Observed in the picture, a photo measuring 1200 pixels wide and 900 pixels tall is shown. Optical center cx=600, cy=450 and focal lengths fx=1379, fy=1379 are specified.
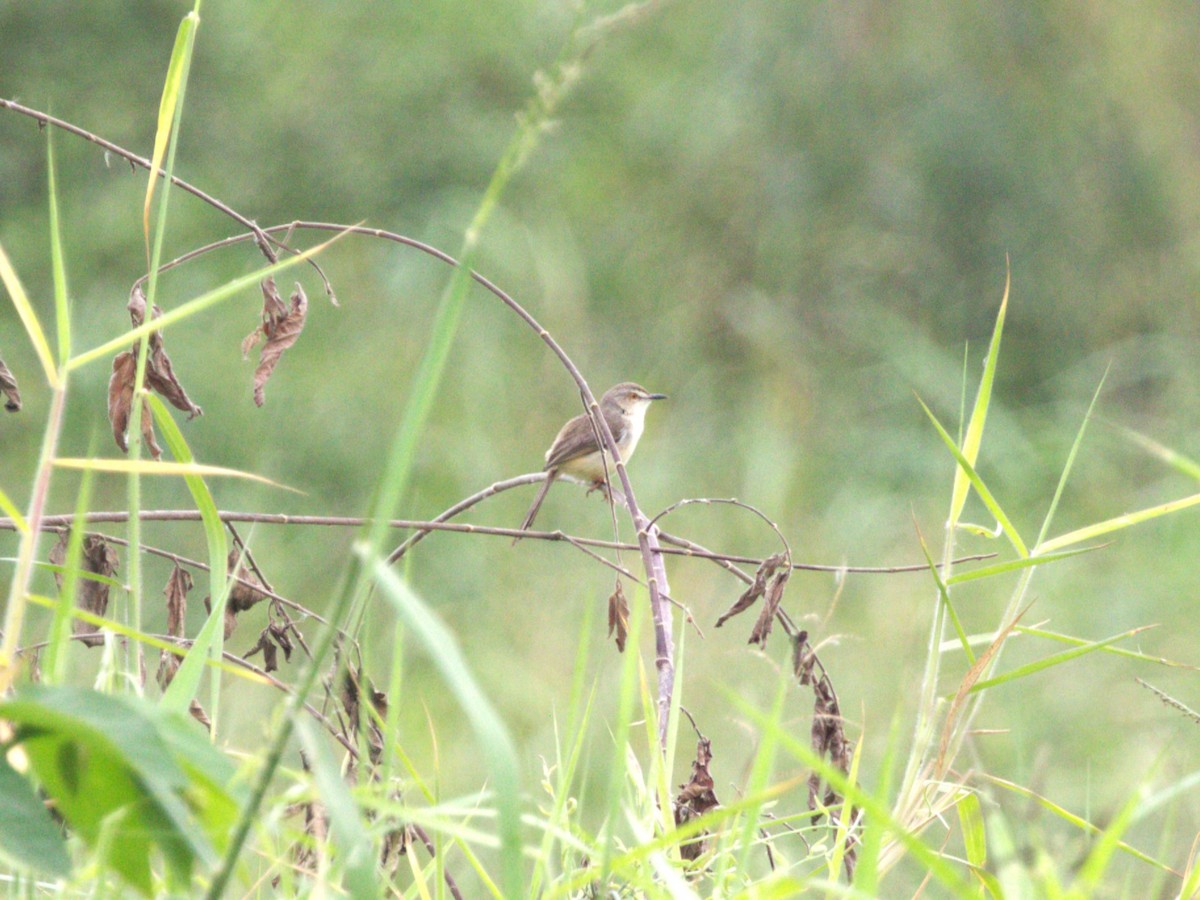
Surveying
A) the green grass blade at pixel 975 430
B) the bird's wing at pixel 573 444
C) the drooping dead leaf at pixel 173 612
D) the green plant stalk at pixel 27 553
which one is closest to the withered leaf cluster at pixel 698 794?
the green grass blade at pixel 975 430

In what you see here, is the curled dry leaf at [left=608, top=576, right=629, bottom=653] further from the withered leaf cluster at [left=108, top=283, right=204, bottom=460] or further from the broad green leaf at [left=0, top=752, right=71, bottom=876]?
the broad green leaf at [left=0, top=752, right=71, bottom=876]

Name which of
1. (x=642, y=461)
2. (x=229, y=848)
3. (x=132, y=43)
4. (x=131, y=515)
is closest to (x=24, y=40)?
(x=132, y=43)

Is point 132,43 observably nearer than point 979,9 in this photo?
Yes

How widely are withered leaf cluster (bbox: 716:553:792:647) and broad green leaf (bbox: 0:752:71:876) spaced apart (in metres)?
1.12

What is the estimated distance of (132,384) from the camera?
206 centimetres

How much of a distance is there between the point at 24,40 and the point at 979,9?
6.83m

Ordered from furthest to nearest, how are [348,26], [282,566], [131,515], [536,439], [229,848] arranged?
[348,26]
[536,439]
[282,566]
[131,515]
[229,848]

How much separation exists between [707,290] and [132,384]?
822 cm

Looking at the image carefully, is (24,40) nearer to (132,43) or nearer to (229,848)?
(132,43)

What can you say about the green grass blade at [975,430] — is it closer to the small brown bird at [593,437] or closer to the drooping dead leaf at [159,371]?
the drooping dead leaf at [159,371]

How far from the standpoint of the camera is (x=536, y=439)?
7.86 metres

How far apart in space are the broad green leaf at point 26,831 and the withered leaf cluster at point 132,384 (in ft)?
2.60

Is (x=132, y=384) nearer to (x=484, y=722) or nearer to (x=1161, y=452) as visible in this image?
(x=484, y=722)

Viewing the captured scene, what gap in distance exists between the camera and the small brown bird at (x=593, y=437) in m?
5.18
